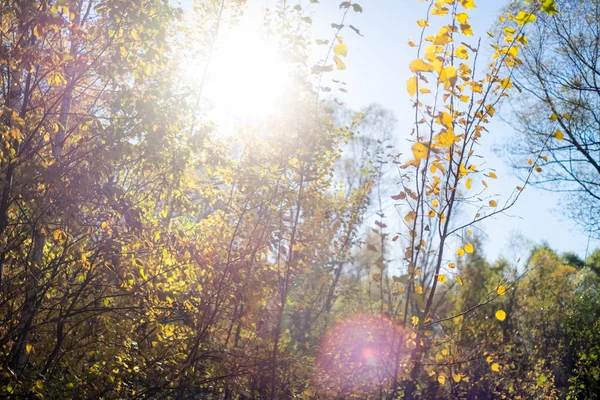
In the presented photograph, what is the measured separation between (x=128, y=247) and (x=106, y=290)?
2.24ft

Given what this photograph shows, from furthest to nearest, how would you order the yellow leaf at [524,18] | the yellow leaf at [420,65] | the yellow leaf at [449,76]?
the yellow leaf at [524,18] → the yellow leaf at [420,65] → the yellow leaf at [449,76]

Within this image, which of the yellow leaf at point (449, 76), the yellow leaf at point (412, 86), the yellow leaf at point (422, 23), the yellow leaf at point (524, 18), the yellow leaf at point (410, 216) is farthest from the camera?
the yellow leaf at point (410, 216)

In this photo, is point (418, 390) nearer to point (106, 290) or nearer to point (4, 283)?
point (106, 290)

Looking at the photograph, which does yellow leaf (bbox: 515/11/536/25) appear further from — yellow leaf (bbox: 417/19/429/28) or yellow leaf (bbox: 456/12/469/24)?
yellow leaf (bbox: 417/19/429/28)

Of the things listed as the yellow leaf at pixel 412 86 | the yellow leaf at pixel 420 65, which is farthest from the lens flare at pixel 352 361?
the yellow leaf at pixel 420 65

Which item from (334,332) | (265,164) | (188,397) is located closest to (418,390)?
(334,332)

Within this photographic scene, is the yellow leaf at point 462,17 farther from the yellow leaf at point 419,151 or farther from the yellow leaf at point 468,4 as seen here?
the yellow leaf at point 419,151

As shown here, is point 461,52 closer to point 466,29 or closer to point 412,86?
point 466,29

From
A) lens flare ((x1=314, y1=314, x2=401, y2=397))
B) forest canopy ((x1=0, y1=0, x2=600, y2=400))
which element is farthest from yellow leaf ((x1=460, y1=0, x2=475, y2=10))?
lens flare ((x1=314, y1=314, x2=401, y2=397))

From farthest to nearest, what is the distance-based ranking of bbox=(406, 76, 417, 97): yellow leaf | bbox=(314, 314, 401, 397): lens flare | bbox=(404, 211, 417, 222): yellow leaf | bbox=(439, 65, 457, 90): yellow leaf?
bbox=(314, 314, 401, 397): lens flare, bbox=(404, 211, 417, 222): yellow leaf, bbox=(406, 76, 417, 97): yellow leaf, bbox=(439, 65, 457, 90): yellow leaf

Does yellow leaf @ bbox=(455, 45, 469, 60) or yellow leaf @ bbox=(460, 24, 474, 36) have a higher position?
yellow leaf @ bbox=(455, 45, 469, 60)

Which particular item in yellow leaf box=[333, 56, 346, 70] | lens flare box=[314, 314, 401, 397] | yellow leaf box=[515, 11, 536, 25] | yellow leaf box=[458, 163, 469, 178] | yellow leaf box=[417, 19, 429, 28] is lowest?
lens flare box=[314, 314, 401, 397]

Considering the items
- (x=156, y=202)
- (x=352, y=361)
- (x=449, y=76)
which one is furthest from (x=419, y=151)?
(x=352, y=361)

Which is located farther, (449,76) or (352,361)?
(352,361)
